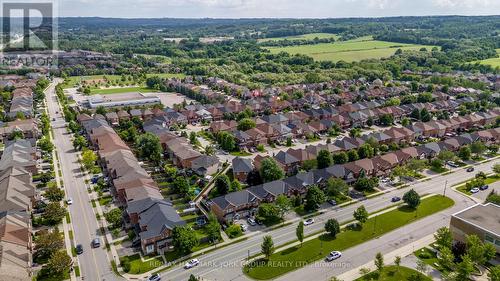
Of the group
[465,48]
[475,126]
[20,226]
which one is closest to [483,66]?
[465,48]

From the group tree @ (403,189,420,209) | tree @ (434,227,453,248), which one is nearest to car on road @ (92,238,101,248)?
tree @ (434,227,453,248)

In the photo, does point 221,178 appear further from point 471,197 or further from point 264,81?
point 264,81

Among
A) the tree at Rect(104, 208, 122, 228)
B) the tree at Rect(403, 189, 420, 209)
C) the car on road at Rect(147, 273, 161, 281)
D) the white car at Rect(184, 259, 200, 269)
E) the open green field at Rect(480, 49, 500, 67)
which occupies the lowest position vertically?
the car on road at Rect(147, 273, 161, 281)

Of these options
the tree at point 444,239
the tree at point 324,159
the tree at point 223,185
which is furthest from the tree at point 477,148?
the tree at point 223,185

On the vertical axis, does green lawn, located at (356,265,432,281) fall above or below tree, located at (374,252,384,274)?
below

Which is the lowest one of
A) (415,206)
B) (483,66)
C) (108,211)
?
(108,211)

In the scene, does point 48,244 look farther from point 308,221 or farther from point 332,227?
point 332,227

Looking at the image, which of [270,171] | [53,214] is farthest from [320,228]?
[53,214]

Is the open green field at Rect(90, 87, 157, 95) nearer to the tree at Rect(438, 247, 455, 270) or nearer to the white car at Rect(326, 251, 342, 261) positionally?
the white car at Rect(326, 251, 342, 261)
